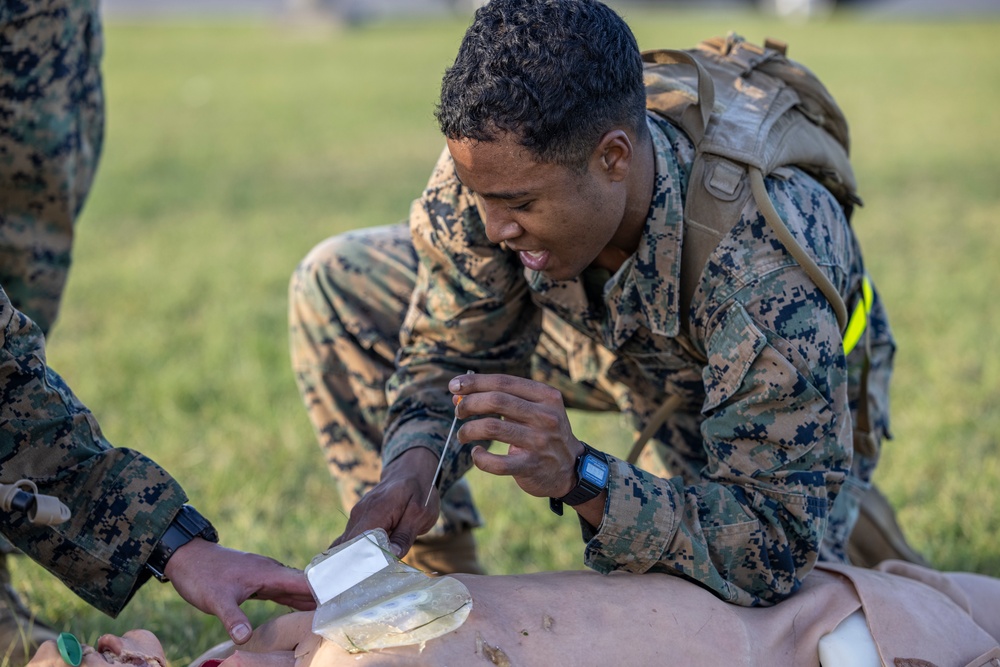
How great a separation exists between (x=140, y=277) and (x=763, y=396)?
529cm

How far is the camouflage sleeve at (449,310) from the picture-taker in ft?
10.4

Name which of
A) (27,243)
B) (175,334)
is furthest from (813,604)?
(175,334)

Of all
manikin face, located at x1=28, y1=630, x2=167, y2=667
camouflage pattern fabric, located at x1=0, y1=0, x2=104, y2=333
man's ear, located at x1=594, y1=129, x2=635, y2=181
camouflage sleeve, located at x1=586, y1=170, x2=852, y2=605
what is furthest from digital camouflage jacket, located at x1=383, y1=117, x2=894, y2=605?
camouflage pattern fabric, located at x1=0, y1=0, x2=104, y2=333

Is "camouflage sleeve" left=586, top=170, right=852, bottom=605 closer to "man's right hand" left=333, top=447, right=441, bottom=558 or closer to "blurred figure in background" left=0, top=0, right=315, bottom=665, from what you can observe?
"man's right hand" left=333, top=447, right=441, bottom=558

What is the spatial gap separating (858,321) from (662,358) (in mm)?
511

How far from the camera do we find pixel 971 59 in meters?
16.7

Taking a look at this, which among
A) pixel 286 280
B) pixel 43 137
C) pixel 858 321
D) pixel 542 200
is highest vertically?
pixel 542 200

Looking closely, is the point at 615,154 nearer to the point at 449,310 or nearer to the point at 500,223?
the point at 500,223

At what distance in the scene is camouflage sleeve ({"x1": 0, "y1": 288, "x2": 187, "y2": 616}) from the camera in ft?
8.32

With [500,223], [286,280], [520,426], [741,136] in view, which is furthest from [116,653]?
[286,280]

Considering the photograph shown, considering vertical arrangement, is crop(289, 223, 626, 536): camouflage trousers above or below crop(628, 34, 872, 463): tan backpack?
below

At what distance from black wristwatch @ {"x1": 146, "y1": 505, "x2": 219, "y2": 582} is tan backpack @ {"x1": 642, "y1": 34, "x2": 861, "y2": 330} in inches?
49.5

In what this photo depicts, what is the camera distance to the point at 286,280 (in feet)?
23.0

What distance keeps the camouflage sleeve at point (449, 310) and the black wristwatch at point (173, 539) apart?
1.92ft
